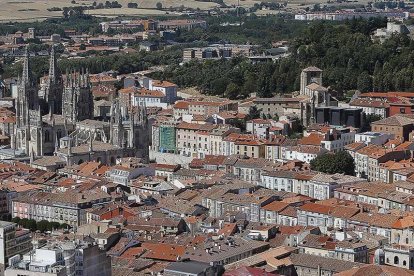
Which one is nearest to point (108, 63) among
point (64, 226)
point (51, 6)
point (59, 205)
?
point (59, 205)

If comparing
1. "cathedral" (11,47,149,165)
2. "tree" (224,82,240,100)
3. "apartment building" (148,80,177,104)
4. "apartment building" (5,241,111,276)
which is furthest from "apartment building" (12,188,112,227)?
"apartment building" (148,80,177,104)

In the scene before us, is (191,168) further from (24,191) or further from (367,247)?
(367,247)

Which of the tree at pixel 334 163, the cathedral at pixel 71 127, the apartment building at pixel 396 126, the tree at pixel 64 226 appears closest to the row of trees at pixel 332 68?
the apartment building at pixel 396 126

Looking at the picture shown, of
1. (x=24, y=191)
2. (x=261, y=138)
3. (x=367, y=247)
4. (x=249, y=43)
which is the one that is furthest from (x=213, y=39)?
(x=367, y=247)

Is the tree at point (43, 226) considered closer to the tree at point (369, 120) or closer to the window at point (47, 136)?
the window at point (47, 136)

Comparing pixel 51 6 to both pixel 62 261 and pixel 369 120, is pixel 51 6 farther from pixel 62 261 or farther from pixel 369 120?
pixel 62 261

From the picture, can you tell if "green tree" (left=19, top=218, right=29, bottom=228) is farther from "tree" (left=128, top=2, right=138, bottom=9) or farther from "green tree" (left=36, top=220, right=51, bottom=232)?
"tree" (left=128, top=2, right=138, bottom=9)
